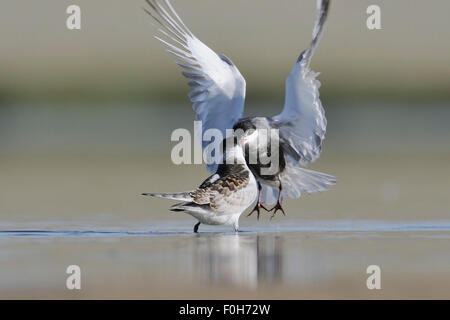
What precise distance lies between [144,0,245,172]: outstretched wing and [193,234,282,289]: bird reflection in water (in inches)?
67.2

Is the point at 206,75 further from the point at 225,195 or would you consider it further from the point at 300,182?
the point at 225,195

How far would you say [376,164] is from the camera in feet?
43.6

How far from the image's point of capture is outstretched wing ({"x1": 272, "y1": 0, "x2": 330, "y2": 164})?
9359 mm

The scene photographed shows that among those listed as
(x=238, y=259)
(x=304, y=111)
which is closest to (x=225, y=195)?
(x=238, y=259)

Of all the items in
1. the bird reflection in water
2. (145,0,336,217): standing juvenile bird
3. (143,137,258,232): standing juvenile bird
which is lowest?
the bird reflection in water

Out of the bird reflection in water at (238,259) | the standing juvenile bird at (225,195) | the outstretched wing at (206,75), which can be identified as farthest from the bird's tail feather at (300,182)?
the bird reflection in water at (238,259)

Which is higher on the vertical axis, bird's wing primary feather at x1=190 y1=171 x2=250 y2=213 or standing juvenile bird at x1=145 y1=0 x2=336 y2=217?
standing juvenile bird at x1=145 y1=0 x2=336 y2=217

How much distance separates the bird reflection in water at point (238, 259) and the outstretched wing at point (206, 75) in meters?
1.71

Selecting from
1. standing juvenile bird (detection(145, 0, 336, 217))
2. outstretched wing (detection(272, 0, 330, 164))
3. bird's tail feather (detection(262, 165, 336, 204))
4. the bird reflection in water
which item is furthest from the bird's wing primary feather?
bird's tail feather (detection(262, 165, 336, 204))

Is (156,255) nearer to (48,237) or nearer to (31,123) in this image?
(48,237)

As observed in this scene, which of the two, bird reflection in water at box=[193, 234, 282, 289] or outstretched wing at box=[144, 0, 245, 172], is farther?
outstretched wing at box=[144, 0, 245, 172]

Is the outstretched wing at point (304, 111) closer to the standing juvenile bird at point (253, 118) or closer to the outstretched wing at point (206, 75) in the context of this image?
the standing juvenile bird at point (253, 118)

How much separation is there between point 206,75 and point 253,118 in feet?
1.98

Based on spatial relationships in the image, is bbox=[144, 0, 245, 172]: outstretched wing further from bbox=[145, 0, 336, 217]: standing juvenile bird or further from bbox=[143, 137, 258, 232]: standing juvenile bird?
bbox=[143, 137, 258, 232]: standing juvenile bird
